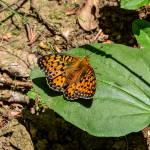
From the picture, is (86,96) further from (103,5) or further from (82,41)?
(103,5)

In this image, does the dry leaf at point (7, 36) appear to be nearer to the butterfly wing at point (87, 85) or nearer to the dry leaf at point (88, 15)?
the dry leaf at point (88, 15)

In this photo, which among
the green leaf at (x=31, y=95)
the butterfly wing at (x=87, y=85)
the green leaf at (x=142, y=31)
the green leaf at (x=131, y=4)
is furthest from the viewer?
the green leaf at (x=31, y=95)

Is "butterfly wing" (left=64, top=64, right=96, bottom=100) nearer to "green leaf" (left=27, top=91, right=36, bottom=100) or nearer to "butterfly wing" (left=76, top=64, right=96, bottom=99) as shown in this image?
"butterfly wing" (left=76, top=64, right=96, bottom=99)

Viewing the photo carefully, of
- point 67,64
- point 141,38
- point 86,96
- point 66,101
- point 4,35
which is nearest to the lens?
point 86,96

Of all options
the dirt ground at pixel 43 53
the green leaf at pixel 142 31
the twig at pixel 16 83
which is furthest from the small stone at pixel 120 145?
the twig at pixel 16 83

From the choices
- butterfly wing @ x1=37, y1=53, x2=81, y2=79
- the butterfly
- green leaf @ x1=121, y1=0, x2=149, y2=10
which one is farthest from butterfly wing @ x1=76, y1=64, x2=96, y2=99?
green leaf @ x1=121, y1=0, x2=149, y2=10

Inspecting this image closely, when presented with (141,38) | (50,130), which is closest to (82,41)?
(141,38)
